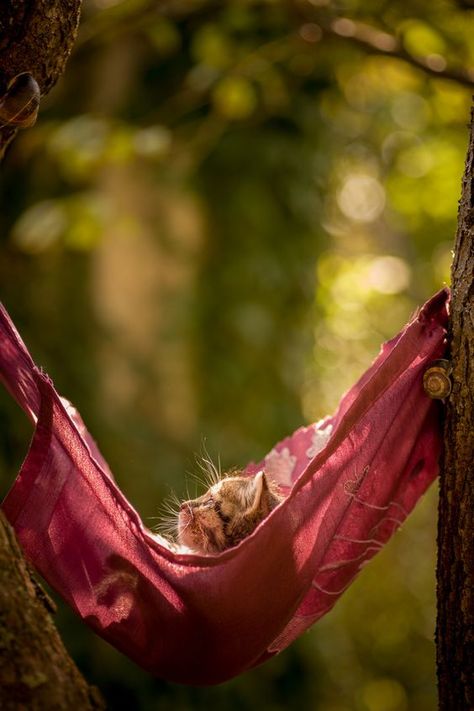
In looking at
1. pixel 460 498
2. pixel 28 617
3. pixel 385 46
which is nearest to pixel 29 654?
pixel 28 617

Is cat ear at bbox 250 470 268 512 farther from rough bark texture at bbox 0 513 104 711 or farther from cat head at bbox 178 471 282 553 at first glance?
rough bark texture at bbox 0 513 104 711

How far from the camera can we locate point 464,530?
4.09 ft

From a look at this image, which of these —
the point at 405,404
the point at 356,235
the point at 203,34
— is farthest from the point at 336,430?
the point at 356,235

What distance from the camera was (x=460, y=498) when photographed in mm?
1250

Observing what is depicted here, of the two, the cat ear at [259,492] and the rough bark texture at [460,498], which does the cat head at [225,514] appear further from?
the rough bark texture at [460,498]

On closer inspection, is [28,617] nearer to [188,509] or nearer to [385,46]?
[188,509]

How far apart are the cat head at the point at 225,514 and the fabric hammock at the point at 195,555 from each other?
0.20 metres

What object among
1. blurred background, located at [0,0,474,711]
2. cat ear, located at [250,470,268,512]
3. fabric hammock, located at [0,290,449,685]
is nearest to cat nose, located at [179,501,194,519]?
cat ear, located at [250,470,268,512]

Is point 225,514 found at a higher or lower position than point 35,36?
lower

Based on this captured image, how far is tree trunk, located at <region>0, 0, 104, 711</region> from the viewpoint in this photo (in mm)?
949

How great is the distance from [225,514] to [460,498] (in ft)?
1.63

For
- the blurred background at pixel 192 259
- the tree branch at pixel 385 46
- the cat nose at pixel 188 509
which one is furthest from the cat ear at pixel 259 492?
the blurred background at pixel 192 259

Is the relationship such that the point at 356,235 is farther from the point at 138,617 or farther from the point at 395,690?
the point at 138,617

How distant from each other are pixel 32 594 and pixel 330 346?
5.63 m
